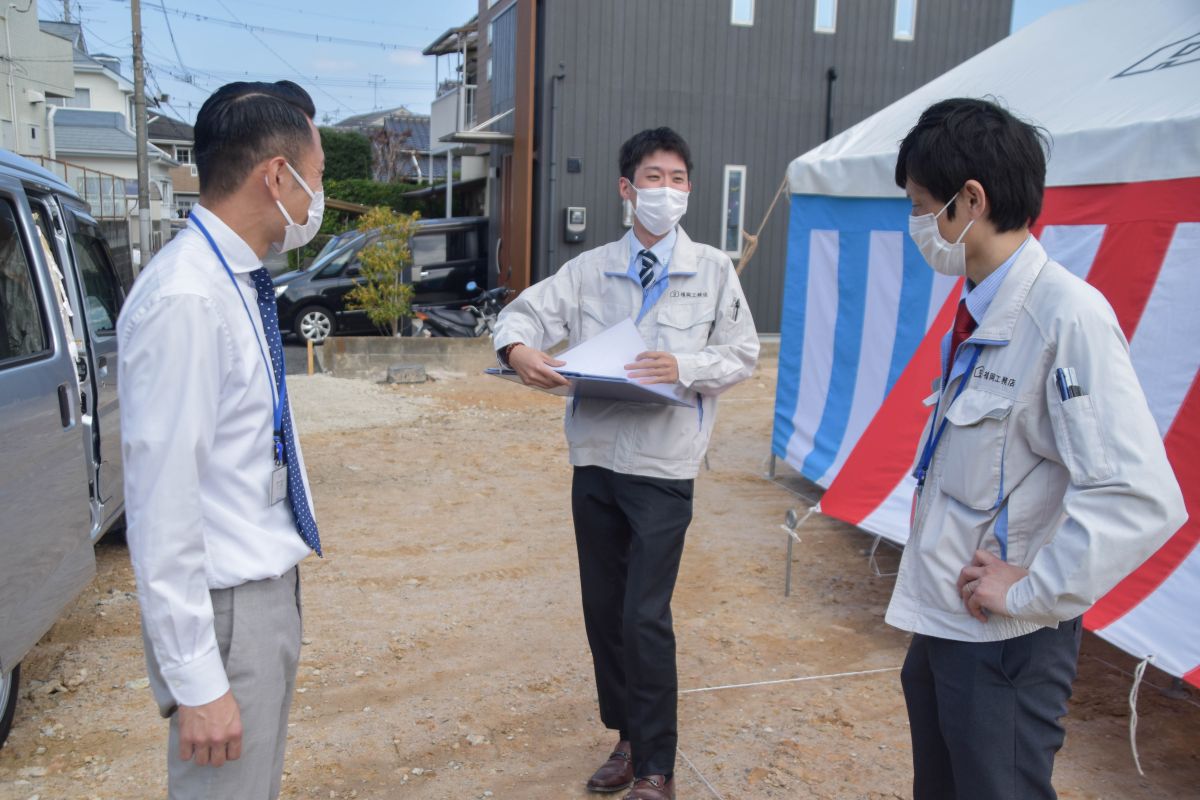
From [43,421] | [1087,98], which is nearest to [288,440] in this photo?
[43,421]

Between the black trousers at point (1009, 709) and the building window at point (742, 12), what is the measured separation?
516 inches

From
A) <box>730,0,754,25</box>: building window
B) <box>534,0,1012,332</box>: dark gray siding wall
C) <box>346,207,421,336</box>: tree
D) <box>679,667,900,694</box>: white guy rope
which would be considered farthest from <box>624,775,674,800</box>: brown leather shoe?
<box>730,0,754,25</box>: building window

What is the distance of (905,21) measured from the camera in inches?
560

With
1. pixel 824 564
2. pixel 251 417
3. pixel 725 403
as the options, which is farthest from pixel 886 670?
pixel 725 403

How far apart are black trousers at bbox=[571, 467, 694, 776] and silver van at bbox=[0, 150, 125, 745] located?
1732mm

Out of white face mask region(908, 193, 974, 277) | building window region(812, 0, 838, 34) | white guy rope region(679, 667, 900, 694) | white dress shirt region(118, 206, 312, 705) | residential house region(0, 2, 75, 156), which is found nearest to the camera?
white dress shirt region(118, 206, 312, 705)

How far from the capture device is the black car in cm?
1362

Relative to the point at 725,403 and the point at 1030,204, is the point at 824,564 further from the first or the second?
the point at 725,403

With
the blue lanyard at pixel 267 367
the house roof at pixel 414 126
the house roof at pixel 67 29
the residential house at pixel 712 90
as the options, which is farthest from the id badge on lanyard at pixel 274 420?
the house roof at pixel 414 126

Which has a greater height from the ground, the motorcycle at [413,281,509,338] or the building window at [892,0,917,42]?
the building window at [892,0,917,42]

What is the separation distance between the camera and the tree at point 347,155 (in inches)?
1519

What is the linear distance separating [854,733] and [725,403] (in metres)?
6.77

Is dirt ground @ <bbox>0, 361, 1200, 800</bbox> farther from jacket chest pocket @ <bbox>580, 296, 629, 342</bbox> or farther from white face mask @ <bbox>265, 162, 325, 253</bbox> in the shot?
white face mask @ <bbox>265, 162, 325, 253</bbox>

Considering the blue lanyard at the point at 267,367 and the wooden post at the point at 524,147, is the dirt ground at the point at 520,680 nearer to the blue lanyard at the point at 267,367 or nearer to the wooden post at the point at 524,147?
the blue lanyard at the point at 267,367
